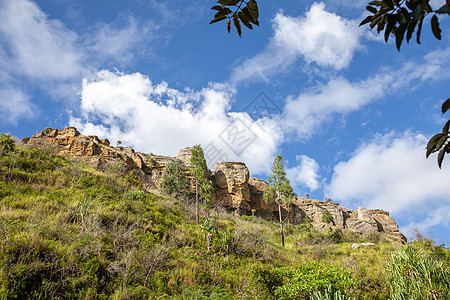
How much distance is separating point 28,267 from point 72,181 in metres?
8.62

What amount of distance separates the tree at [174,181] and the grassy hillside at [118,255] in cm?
2172

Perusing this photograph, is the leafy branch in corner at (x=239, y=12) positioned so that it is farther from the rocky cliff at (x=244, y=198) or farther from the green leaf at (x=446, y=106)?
the rocky cliff at (x=244, y=198)

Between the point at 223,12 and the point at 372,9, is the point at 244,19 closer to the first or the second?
the point at 223,12

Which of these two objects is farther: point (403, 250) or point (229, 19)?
point (403, 250)

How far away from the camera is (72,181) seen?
13164 millimetres

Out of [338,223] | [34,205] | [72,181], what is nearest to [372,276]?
[34,205]

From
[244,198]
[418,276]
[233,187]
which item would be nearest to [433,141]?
[418,276]

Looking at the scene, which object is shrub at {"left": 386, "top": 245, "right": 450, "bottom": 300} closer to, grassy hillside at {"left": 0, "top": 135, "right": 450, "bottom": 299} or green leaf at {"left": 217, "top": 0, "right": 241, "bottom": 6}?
grassy hillside at {"left": 0, "top": 135, "right": 450, "bottom": 299}

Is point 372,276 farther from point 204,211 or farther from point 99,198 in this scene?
point 204,211

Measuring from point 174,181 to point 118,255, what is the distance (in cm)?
3042

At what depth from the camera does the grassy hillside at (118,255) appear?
5.90 meters

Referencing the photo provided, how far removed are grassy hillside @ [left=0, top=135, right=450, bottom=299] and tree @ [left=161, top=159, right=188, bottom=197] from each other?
21.7 meters

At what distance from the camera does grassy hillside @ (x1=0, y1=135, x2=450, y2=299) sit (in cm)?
590

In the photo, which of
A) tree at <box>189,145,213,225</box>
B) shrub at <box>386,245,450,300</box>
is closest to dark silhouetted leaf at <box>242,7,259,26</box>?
shrub at <box>386,245,450,300</box>
